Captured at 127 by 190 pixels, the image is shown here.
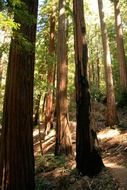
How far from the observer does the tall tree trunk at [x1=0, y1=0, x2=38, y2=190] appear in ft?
26.2

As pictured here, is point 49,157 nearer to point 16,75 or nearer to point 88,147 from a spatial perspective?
point 88,147

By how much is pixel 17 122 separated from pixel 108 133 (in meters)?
8.35

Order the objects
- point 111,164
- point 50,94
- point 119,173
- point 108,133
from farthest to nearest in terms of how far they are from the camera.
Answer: point 50,94
point 108,133
point 111,164
point 119,173

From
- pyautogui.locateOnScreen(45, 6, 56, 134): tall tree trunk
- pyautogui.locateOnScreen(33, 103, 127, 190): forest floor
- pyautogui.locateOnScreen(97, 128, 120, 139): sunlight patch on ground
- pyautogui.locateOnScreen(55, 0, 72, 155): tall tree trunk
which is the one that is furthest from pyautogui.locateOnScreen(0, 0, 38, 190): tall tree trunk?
pyautogui.locateOnScreen(45, 6, 56, 134): tall tree trunk

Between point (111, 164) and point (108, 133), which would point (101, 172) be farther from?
point (108, 133)

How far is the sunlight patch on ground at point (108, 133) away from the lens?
49.4 ft

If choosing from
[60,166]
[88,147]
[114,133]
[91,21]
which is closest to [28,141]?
[88,147]

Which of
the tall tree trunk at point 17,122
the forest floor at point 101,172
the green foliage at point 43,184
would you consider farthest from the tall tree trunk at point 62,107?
the tall tree trunk at point 17,122

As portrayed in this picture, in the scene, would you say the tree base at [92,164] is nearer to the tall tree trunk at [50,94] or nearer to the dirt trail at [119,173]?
the dirt trail at [119,173]

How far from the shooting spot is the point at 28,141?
817cm

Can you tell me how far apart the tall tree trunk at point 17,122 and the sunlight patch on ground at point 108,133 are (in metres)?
7.42

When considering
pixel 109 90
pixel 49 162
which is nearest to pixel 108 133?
pixel 109 90

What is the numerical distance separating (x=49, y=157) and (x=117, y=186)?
17.4 ft

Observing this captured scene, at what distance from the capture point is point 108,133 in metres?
15.6
